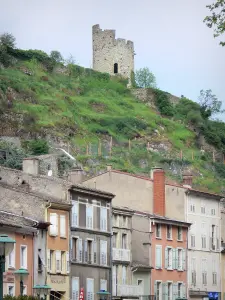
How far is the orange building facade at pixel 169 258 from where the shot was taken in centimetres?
8631

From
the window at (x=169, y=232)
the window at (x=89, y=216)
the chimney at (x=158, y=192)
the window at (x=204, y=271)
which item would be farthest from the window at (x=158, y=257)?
the window at (x=89, y=216)

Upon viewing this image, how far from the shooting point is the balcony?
80.9 meters

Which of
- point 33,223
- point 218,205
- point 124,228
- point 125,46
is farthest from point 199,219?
point 125,46

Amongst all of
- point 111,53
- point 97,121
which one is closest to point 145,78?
point 111,53

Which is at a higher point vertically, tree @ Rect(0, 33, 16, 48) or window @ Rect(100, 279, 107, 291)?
tree @ Rect(0, 33, 16, 48)

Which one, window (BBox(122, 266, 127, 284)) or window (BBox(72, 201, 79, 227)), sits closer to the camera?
window (BBox(72, 201, 79, 227))

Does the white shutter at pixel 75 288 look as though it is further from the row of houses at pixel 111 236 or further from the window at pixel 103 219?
the window at pixel 103 219

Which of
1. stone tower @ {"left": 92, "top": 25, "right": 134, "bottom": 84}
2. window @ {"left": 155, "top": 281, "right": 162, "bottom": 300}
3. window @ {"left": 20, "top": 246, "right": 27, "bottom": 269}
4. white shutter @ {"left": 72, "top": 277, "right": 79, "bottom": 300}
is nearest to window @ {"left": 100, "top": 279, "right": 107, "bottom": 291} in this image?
white shutter @ {"left": 72, "top": 277, "right": 79, "bottom": 300}

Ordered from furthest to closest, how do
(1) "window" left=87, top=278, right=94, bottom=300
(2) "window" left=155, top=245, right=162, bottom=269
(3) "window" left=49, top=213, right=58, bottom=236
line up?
(2) "window" left=155, top=245, right=162, bottom=269 → (1) "window" left=87, top=278, right=94, bottom=300 → (3) "window" left=49, top=213, right=58, bottom=236

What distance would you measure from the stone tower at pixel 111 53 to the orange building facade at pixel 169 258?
89.6 m

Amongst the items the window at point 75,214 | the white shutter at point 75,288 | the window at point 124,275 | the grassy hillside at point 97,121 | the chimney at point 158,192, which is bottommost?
the white shutter at point 75,288

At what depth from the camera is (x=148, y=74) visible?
19038 cm

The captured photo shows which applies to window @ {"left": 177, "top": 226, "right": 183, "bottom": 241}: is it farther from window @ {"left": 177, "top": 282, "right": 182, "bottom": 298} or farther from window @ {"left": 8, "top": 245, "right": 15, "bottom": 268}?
window @ {"left": 8, "top": 245, "right": 15, "bottom": 268}

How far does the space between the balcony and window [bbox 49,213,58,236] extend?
910cm
